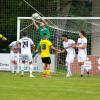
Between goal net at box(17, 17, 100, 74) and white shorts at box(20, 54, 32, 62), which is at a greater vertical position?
goal net at box(17, 17, 100, 74)

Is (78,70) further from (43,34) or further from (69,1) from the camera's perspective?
(69,1)

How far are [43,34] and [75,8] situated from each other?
15859 millimetres

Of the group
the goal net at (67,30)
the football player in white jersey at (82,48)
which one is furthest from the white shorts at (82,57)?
the goal net at (67,30)

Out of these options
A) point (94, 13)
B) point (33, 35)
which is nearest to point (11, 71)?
point (33, 35)

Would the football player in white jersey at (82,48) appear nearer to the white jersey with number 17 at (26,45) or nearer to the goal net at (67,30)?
the white jersey with number 17 at (26,45)

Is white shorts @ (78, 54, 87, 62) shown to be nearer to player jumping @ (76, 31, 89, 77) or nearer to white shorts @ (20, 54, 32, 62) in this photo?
player jumping @ (76, 31, 89, 77)

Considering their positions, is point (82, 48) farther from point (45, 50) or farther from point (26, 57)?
point (26, 57)

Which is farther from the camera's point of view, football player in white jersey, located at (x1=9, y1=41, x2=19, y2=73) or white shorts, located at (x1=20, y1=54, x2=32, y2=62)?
football player in white jersey, located at (x1=9, y1=41, x2=19, y2=73)

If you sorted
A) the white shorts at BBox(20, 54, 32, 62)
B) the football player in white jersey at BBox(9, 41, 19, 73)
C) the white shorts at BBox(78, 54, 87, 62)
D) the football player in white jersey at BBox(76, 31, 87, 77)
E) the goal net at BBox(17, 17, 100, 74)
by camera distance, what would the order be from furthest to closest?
the goal net at BBox(17, 17, 100, 74)
the football player in white jersey at BBox(9, 41, 19, 73)
the white shorts at BBox(78, 54, 87, 62)
the football player in white jersey at BBox(76, 31, 87, 77)
the white shorts at BBox(20, 54, 32, 62)

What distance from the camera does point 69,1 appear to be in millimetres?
39531

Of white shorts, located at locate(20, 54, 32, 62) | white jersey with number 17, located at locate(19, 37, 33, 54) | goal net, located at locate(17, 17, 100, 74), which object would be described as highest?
goal net, located at locate(17, 17, 100, 74)

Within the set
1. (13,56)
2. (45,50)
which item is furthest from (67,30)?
(45,50)

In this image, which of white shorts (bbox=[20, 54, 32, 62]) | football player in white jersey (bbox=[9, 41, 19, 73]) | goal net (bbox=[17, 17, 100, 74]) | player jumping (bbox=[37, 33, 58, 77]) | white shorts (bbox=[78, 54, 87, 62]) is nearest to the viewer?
player jumping (bbox=[37, 33, 58, 77])

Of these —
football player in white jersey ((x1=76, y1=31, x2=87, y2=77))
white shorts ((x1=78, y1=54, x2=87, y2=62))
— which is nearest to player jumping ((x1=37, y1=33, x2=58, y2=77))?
football player in white jersey ((x1=76, y1=31, x2=87, y2=77))
